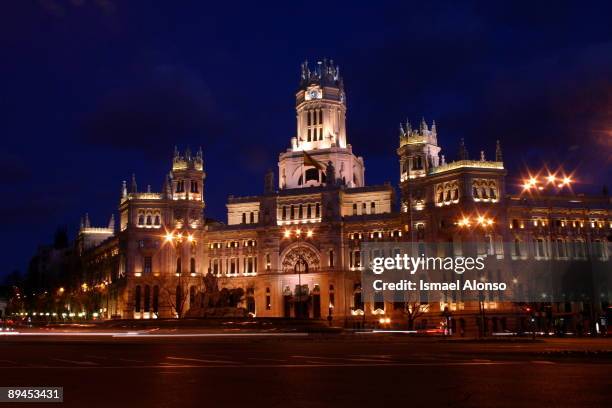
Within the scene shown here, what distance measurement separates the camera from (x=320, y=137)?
136 metres

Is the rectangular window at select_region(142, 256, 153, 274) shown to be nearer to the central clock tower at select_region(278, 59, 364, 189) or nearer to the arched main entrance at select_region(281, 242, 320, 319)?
the arched main entrance at select_region(281, 242, 320, 319)

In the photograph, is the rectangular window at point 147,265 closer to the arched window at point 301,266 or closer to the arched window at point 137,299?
the arched window at point 137,299

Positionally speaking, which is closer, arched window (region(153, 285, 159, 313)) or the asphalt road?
the asphalt road

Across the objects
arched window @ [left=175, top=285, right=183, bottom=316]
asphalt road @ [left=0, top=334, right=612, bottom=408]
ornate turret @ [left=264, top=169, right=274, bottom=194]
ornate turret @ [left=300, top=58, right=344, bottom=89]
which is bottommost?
asphalt road @ [left=0, top=334, right=612, bottom=408]

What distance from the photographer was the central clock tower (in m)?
132

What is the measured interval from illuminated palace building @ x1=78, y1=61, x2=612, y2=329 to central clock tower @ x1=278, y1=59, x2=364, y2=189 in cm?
24

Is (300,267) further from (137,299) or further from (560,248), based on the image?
(560,248)

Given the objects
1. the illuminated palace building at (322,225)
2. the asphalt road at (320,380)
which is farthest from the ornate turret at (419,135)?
the asphalt road at (320,380)

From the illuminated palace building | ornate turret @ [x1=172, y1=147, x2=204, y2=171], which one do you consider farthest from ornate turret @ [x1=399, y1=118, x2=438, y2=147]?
ornate turret @ [x1=172, y1=147, x2=204, y2=171]

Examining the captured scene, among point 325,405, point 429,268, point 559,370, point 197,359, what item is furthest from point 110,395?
point 429,268

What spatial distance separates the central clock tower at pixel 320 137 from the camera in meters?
132

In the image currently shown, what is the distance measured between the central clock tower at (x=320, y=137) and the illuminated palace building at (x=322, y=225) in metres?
0.24

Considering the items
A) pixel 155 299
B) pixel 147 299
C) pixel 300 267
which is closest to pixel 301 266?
pixel 300 267

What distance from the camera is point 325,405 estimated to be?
52.4 ft
